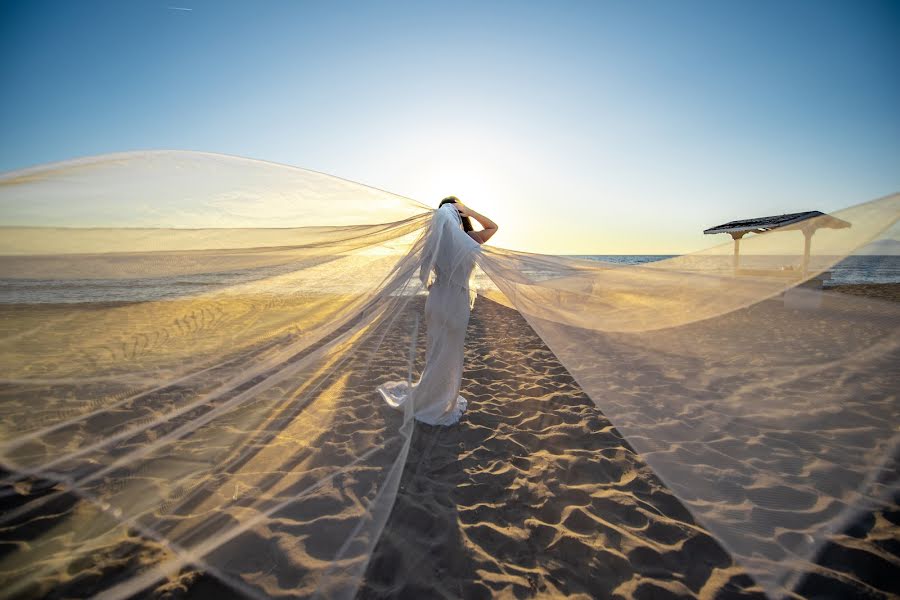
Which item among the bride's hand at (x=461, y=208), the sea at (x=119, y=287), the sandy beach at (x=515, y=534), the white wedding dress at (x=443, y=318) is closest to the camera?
the sandy beach at (x=515, y=534)

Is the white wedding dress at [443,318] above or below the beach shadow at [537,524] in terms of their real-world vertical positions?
above

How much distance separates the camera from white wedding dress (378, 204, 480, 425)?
318 centimetres

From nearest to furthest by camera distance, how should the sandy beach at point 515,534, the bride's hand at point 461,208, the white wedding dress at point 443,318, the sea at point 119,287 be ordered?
the sandy beach at point 515,534, the sea at point 119,287, the white wedding dress at point 443,318, the bride's hand at point 461,208

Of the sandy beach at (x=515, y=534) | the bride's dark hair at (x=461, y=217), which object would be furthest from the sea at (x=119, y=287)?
the bride's dark hair at (x=461, y=217)

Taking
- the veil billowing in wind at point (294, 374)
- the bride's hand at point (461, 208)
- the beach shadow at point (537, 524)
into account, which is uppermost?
the bride's hand at point (461, 208)

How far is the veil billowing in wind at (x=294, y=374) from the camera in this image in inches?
77.4

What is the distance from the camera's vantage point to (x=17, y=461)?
224 centimetres

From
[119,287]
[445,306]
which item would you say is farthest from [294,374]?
[445,306]

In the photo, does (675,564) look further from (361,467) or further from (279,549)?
(279,549)

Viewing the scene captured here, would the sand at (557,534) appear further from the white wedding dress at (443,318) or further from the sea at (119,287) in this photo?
the sea at (119,287)

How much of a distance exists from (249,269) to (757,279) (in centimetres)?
360

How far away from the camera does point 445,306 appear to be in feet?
11.2

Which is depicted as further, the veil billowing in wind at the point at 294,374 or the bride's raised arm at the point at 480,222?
the bride's raised arm at the point at 480,222

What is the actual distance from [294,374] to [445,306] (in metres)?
1.42
